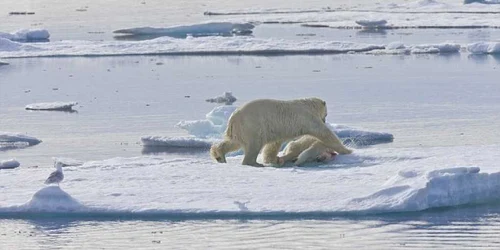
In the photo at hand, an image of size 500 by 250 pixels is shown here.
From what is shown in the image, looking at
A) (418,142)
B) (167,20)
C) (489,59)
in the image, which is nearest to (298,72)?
(489,59)

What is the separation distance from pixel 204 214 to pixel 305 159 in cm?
206

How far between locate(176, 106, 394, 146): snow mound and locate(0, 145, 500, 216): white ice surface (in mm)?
2875

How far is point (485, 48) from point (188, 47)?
6801mm

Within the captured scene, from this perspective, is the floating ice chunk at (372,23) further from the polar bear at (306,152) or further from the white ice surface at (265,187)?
the white ice surface at (265,187)

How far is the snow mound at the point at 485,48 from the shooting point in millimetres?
23391

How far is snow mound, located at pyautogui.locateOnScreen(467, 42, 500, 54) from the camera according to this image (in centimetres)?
2339

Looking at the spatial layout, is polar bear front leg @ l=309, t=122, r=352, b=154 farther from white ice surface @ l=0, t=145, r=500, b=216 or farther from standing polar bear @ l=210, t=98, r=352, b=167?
white ice surface @ l=0, t=145, r=500, b=216

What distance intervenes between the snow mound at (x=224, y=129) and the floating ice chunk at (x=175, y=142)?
0.23m

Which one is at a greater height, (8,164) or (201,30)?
(201,30)

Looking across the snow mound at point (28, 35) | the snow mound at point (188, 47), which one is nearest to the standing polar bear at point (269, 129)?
the snow mound at point (188, 47)

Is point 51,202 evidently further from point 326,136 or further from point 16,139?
point 16,139

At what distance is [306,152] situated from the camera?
10266 millimetres

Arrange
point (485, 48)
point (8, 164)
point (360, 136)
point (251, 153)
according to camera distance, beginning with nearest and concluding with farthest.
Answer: point (251, 153), point (8, 164), point (360, 136), point (485, 48)

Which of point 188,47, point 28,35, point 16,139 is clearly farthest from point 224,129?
point 28,35
